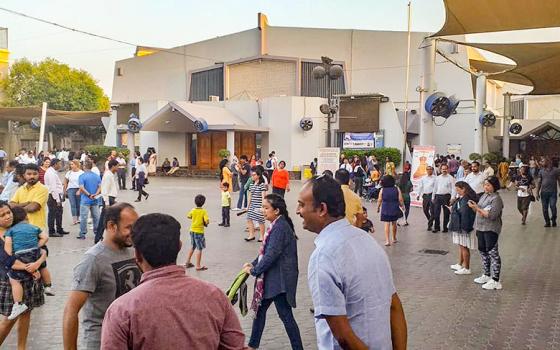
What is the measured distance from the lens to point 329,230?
110 inches

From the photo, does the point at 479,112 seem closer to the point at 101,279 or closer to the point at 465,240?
the point at 465,240

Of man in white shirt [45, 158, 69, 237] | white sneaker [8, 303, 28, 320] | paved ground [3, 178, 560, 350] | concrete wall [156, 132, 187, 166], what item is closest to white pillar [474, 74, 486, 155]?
paved ground [3, 178, 560, 350]

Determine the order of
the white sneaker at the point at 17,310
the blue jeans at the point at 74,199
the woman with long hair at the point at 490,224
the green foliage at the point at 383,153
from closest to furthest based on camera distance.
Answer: the white sneaker at the point at 17,310 → the woman with long hair at the point at 490,224 → the blue jeans at the point at 74,199 → the green foliage at the point at 383,153

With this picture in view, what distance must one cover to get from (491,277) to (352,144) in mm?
25171

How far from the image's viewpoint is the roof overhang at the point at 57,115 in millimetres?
40250

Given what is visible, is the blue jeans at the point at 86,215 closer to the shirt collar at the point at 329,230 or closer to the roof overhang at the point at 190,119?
the shirt collar at the point at 329,230

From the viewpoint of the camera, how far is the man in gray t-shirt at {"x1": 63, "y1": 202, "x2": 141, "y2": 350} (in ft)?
10.2

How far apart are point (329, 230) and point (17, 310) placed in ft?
11.4

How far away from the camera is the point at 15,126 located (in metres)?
50.7

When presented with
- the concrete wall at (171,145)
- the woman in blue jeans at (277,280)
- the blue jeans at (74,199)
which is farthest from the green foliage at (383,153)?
the woman in blue jeans at (277,280)

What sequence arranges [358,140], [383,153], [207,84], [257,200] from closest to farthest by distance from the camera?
[257,200] → [383,153] → [358,140] → [207,84]


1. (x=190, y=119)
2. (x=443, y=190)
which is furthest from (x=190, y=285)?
(x=190, y=119)

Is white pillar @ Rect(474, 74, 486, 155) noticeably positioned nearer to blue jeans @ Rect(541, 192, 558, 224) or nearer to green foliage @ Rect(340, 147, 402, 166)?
green foliage @ Rect(340, 147, 402, 166)

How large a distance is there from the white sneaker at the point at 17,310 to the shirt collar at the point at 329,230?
340 centimetres
